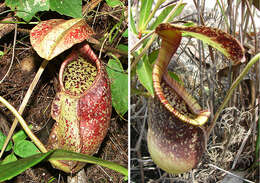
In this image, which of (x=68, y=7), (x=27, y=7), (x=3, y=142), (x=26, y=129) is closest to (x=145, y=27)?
(x=68, y=7)

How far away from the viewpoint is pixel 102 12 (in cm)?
88

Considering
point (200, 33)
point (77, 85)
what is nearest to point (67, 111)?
point (77, 85)

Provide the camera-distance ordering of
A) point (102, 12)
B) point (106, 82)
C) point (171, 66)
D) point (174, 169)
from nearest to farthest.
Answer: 1. point (174, 169)
2. point (106, 82)
3. point (102, 12)
4. point (171, 66)

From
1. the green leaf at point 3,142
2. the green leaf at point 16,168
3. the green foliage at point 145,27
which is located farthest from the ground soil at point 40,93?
the green leaf at point 16,168

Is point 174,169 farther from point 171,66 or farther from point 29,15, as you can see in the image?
point 29,15

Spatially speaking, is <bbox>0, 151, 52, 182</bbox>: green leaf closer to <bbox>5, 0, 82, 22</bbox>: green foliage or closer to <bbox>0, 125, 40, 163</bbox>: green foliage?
<bbox>0, 125, 40, 163</bbox>: green foliage

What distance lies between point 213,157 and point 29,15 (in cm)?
76

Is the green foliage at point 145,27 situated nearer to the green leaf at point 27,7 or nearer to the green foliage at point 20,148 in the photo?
the green leaf at point 27,7

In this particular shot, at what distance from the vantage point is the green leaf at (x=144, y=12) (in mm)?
704

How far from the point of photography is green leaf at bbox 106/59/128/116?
0.82 m

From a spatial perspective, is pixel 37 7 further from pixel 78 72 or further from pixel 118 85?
pixel 118 85

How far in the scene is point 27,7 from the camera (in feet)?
2.43

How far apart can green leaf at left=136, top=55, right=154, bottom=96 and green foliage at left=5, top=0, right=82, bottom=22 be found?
0.27 m

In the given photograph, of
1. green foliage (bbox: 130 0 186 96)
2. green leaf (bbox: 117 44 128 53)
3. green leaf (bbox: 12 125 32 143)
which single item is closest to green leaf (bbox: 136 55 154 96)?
green foliage (bbox: 130 0 186 96)
